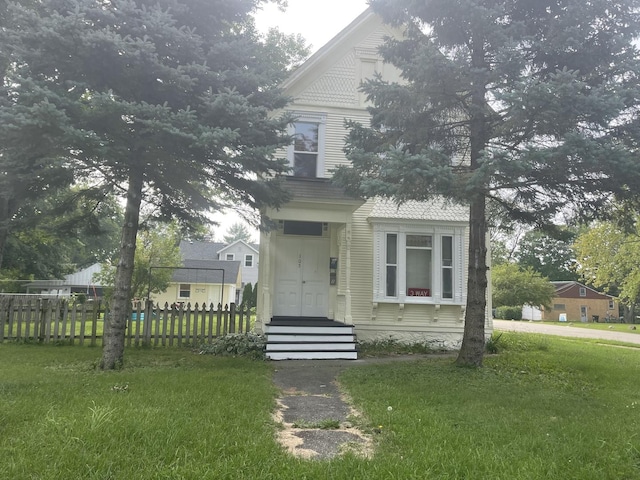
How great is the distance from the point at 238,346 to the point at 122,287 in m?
2.98

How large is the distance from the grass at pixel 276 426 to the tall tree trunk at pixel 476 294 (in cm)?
63

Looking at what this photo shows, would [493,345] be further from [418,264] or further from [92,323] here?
[92,323]

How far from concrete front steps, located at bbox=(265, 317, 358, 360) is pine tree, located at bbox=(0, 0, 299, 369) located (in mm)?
2927

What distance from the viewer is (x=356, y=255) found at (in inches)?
463

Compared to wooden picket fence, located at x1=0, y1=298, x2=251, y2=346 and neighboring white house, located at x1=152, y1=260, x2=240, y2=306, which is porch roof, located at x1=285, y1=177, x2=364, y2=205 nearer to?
wooden picket fence, located at x1=0, y1=298, x2=251, y2=346

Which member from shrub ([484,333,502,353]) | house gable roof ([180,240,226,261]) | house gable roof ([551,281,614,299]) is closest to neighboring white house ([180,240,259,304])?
house gable roof ([180,240,226,261])

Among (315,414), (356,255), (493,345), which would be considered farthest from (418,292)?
(315,414)

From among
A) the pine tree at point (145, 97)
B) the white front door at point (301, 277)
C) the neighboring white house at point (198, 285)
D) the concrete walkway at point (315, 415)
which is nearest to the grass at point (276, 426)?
the concrete walkway at point (315, 415)

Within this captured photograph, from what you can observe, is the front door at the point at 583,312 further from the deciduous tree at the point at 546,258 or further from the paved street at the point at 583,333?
the paved street at the point at 583,333

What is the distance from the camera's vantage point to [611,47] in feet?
23.0

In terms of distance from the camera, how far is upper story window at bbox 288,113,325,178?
39.2 ft

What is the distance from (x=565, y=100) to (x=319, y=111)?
279 inches

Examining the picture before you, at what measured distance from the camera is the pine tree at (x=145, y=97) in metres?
6.29

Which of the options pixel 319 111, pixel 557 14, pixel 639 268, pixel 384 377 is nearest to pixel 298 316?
pixel 384 377
